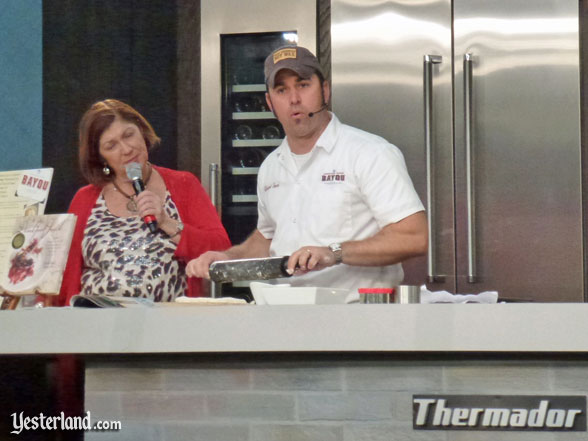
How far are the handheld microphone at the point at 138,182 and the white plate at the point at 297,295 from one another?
70cm

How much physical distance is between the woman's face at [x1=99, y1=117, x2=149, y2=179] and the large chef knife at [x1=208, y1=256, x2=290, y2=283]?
1038 mm

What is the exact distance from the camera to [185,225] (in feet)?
8.70

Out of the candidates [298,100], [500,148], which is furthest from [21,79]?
[500,148]

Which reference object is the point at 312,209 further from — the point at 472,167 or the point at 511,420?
the point at 511,420

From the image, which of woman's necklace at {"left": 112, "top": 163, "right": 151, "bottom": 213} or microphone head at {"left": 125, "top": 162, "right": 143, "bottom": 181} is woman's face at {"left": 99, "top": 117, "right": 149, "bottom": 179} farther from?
microphone head at {"left": 125, "top": 162, "right": 143, "bottom": 181}

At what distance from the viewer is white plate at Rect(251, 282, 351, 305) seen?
1.57m

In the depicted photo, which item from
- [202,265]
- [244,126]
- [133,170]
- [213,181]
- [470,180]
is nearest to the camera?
[202,265]

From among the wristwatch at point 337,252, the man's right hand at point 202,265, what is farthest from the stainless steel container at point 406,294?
the man's right hand at point 202,265

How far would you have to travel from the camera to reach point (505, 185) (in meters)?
3.30

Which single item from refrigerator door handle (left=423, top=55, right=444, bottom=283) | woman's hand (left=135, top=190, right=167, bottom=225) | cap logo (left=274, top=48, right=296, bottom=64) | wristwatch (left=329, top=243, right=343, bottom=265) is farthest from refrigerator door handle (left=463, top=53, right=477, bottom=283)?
woman's hand (left=135, top=190, right=167, bottom=225)

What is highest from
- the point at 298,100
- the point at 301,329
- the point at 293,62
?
the point at 293,62

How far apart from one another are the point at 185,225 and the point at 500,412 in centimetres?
141

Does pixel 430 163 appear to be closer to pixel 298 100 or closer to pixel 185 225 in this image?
pixel 298 100

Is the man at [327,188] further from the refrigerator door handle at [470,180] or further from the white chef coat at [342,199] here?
the refrigerator door handle at [470,180]
